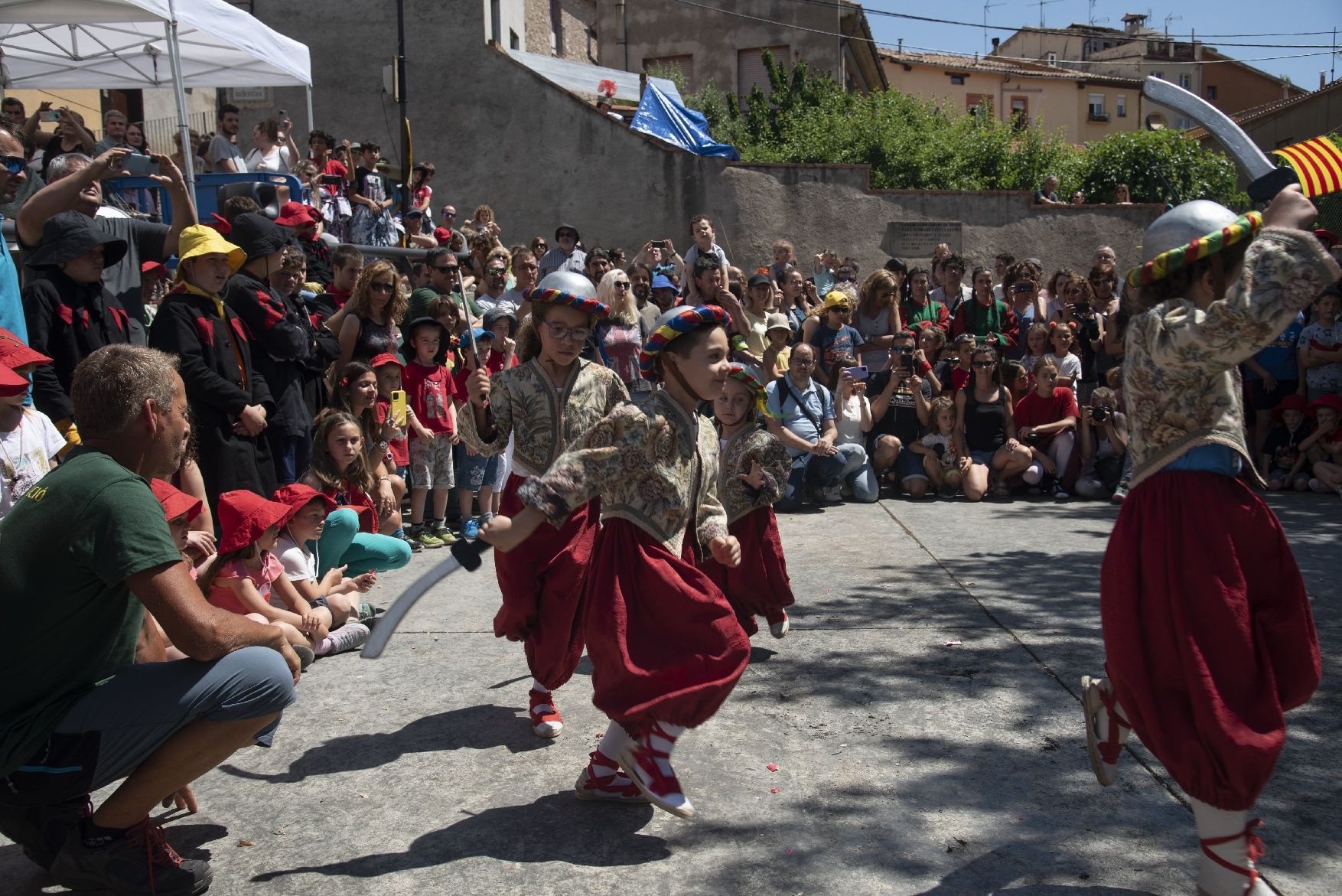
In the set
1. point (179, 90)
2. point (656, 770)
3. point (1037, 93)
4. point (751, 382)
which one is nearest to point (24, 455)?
point (656, 770)

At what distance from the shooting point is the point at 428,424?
830 cm

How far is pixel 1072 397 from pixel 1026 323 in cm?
132

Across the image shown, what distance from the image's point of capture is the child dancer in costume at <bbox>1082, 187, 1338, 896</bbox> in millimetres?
3031

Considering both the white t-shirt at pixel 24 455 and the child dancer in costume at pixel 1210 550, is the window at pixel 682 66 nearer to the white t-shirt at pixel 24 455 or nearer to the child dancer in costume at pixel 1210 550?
the white t-shirt at pixel 24 455

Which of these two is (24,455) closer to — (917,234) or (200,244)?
(200,244)

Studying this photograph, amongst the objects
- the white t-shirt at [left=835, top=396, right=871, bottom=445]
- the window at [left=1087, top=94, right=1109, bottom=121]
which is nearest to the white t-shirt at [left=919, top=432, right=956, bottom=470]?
the white t-shirt at [left=835, top=396, right=871, bottom=445]

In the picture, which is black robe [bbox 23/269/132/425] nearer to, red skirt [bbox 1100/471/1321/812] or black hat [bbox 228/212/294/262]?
black hat [bbox 228/212/294/262]

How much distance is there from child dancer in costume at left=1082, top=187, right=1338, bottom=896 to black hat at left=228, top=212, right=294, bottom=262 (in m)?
5.10

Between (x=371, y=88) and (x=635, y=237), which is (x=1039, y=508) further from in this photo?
(x=371, y=88)

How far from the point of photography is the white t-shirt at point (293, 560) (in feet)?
18.9

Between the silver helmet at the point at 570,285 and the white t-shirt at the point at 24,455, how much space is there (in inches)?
81.1

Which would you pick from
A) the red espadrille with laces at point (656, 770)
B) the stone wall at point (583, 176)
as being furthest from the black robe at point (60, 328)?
the stone wall at point (583, 176)

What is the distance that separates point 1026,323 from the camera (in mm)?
11688

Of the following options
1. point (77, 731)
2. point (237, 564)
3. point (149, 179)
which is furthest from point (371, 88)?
point (77, 731)
